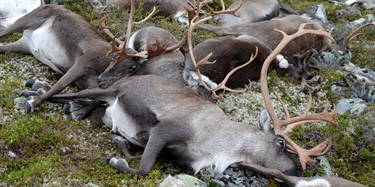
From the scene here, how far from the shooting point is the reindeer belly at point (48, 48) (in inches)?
333


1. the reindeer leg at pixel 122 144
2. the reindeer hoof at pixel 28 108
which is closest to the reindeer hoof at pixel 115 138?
the reindeer leg at pixel 122 144

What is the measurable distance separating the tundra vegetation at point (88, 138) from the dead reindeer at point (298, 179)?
0.14 metres

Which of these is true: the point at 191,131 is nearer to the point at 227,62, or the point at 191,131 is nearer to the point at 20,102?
the point at 227,62

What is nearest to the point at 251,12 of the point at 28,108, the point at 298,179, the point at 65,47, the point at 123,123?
the point at 65,47

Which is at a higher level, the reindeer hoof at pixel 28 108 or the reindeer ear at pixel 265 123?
the reindeer ear at pixel 265 123

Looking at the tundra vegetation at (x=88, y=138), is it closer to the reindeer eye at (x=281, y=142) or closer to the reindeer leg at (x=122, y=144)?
the reindeer leg at (x=122, y=144)

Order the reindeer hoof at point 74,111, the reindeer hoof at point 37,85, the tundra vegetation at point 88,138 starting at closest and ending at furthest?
the tundra vegetation at point 88,138, the reindeer hoof at point 74,111, the reindeer hoof at point 37,85

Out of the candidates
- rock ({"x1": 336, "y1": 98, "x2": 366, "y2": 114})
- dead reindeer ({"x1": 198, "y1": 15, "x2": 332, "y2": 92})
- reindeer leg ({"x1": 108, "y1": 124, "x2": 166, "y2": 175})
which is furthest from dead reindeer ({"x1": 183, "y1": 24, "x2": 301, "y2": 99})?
reindeer leg ({"x1": 108, "y1": 124, "x2": 166, "y2": 175})

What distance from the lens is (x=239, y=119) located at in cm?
782

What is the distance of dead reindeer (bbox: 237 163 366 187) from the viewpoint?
5746 mm

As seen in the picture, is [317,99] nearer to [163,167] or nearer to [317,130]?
[317,130]

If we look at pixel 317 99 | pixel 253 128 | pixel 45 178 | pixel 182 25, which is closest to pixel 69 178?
pixel 45 178

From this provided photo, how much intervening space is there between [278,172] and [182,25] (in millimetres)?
5173

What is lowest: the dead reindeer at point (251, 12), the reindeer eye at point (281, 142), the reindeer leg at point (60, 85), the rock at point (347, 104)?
the dead reindeer at point (251, 12)
